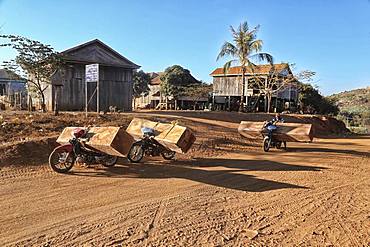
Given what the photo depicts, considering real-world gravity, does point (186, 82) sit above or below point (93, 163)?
above

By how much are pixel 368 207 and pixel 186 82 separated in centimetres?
3853

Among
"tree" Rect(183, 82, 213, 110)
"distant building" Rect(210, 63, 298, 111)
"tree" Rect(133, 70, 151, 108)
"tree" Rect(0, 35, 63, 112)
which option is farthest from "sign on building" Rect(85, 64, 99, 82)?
"tree" Rect(133, 70, 151, 108)

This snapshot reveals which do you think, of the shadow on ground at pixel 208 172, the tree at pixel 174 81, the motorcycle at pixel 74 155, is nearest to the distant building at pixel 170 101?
the tree at pixel 174 81

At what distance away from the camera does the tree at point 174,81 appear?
141 ft

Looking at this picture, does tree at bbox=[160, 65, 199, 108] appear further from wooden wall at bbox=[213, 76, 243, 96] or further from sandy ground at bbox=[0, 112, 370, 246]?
sandy ground at bbox=[0, 112, 370, 246]

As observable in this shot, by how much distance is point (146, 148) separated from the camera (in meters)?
10.0

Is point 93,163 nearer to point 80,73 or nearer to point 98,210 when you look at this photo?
point 98,210

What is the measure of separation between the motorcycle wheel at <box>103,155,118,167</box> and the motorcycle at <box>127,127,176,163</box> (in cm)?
67

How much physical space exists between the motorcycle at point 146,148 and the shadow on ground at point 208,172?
302 millimetres

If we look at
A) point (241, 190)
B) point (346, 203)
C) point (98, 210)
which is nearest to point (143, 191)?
point (98, 210)

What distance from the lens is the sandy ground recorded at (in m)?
4.81

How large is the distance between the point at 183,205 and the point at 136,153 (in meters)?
3.84

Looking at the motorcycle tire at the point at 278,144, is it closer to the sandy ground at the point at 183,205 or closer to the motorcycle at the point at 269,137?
the motorcycle at the point at 269,137

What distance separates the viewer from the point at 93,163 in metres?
8.79
